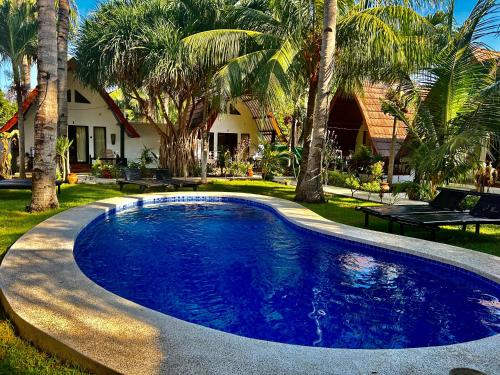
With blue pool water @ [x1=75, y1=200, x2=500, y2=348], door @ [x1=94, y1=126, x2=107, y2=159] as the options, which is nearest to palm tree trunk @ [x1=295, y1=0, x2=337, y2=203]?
blue pool water @ [x1=75, y1=200, x2=500, y2=348]

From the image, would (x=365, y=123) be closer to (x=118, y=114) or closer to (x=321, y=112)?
(x=321, y=112)

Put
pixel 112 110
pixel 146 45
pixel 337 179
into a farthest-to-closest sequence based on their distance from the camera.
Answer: pixel 112 110
pixel 337 179
pixel 146 45

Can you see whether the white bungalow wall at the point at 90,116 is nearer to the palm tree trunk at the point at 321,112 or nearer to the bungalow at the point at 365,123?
the bungalow at the point at 365,123

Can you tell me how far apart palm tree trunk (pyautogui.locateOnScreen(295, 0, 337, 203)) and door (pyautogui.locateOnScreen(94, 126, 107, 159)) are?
1434 centimetres

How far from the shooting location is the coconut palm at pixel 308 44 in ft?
35.5

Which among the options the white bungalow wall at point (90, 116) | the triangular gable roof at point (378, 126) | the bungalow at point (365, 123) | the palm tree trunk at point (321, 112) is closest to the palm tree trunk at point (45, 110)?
the palm tree trunk at point (321, 112)

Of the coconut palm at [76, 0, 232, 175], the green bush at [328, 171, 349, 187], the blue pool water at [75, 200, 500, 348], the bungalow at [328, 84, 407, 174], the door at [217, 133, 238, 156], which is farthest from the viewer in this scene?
the door at [217, 133, 238, 156]

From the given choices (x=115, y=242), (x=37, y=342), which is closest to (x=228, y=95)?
(x=115, y=242)

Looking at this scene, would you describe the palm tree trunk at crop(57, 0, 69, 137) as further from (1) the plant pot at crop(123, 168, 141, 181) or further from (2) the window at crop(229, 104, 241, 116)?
(2) the window at crop(229, 104, 241, 116)

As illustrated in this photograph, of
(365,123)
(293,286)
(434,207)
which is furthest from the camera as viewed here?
(365,123)

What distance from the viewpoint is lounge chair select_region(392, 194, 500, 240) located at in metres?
7.66

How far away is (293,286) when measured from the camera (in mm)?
5984

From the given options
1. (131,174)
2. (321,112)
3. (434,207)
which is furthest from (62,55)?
(434,207)

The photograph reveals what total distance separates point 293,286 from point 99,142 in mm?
19618
